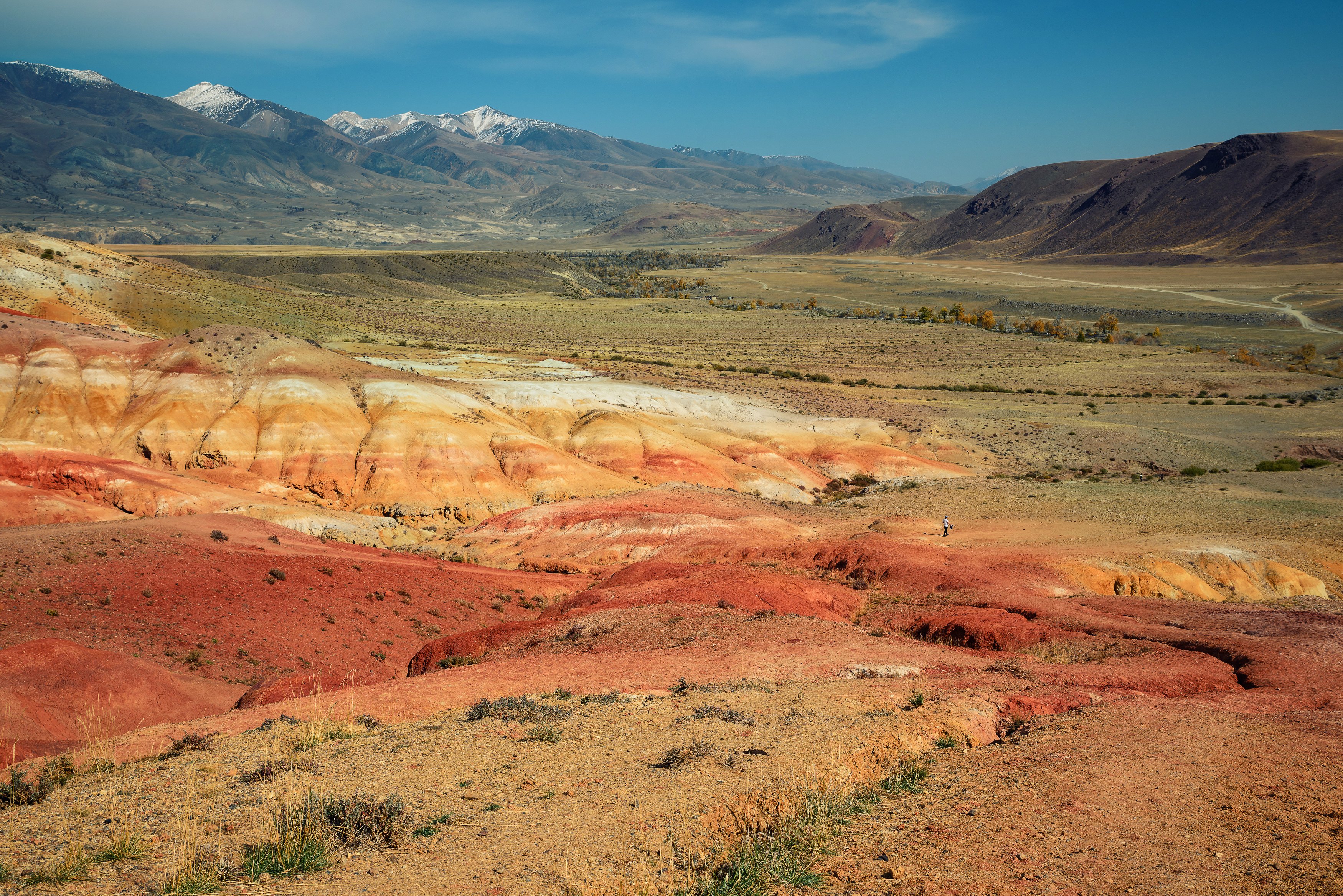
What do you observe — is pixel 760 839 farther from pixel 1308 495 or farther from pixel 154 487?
pixel 1308 495

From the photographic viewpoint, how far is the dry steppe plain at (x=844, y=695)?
8.62 metres

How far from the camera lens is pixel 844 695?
14.8m

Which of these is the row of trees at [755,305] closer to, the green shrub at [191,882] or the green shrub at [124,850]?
the green shrub at [124,850]

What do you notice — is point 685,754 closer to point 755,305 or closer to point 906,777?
point 906,777

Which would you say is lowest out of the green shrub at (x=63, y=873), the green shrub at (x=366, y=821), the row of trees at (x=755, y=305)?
the green shrub at (x=366, y=821)

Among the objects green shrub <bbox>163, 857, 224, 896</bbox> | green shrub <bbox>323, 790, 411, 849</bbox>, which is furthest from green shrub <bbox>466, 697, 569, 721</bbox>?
green shrub <bbox>163, 857, 224, 896</bbox>

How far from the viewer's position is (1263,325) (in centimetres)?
11938

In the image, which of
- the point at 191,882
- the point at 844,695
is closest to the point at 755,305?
the point at 844,695

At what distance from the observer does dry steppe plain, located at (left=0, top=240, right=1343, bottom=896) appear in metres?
8.62

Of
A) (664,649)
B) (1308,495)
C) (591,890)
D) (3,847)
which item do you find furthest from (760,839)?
(1308,495)

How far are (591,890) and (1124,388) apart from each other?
92.5 m

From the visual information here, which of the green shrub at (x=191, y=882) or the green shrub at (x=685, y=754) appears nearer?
the green shrub at (x=191, y=882)

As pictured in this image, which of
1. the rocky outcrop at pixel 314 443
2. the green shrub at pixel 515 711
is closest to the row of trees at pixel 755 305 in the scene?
the rocky outcrop at pixel 314 443

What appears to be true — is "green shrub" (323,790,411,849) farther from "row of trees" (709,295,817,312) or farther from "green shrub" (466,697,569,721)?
"row of trees" (709,295,817,312)
